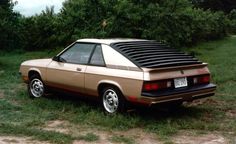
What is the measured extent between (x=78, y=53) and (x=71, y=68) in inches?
13.1

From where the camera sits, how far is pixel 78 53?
9.00 meters

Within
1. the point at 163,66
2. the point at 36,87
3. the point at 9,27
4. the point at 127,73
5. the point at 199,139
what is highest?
the point at 9,27

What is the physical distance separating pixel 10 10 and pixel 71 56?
818 cm

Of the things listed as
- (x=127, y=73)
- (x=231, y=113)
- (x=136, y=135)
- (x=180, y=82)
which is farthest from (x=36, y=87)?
(x=231, y=113)

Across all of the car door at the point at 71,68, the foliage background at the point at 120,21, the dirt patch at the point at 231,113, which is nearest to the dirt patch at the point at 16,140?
the car door at the point at 71,68

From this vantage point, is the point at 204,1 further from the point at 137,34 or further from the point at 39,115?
the point at 39,115

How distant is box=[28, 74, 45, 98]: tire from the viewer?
9.76 meters

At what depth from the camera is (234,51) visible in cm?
2016

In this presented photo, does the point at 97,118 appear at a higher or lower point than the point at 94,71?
lower

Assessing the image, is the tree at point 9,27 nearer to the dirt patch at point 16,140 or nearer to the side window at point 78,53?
the side window at point 78,53

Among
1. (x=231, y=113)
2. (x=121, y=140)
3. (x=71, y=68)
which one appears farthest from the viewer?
(x=71, y=68)

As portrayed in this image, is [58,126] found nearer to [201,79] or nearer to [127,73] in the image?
[127,73]

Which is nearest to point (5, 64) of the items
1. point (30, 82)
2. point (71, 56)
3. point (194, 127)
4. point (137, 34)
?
point (137, 34)

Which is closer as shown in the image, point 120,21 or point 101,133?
point 101,133
